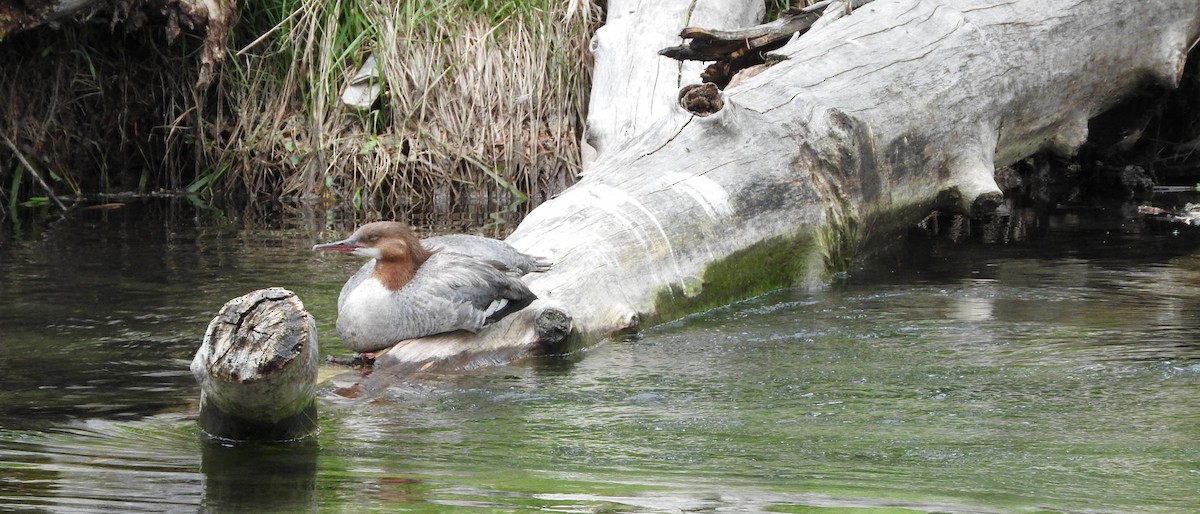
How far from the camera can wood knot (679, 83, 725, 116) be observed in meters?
6.41

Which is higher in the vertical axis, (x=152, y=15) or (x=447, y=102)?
(x=152, y=15)

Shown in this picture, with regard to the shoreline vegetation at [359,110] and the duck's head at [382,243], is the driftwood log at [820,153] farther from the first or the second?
the shoreline vegetation at [359,110]

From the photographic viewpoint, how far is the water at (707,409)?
11.2 feet

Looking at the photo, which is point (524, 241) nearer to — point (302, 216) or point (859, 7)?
point (859, 7)

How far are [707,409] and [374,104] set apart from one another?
5.76 m

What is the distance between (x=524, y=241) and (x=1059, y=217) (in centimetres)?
434

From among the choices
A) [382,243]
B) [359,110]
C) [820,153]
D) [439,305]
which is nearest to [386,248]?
[382,243]

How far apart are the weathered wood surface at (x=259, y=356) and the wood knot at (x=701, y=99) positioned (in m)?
3.07

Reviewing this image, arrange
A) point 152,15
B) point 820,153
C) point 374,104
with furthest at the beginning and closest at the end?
point 374,104, point 152,15, point 820,153

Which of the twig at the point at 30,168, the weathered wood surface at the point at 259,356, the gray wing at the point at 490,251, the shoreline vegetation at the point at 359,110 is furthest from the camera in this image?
the shoreline vegetation at the point at 359,110

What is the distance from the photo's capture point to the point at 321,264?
7430mm

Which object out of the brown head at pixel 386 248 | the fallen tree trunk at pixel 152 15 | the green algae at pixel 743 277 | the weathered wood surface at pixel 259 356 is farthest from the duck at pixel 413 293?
the fallen tree trunk at pixel 152 15

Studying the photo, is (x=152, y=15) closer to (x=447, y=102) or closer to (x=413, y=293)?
(x=447, y=102)

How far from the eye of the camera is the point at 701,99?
645cm
